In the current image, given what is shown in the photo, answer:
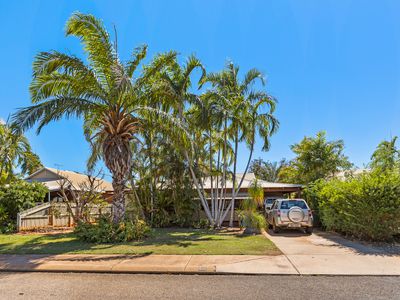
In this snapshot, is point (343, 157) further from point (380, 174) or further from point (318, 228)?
point (380, 174)

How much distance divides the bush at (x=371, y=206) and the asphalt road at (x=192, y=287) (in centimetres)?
459

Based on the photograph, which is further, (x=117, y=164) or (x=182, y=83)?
(x=182, y=83)

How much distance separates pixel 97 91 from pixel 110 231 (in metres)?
4.95

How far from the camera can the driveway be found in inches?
272

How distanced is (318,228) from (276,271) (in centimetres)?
1062

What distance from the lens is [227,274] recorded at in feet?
22.0

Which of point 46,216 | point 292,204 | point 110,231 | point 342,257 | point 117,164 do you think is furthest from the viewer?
point 46,216

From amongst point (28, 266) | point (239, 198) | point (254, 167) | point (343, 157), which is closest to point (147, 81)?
point (28, 266)

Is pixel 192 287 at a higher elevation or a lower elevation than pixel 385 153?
lower

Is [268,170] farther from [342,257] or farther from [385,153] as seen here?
[342,257]

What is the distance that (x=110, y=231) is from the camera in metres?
10.8

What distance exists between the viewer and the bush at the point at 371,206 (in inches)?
403

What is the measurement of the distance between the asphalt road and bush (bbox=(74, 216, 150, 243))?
3.86 metres

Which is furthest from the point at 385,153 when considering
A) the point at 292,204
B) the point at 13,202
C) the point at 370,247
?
the point at 13,202
